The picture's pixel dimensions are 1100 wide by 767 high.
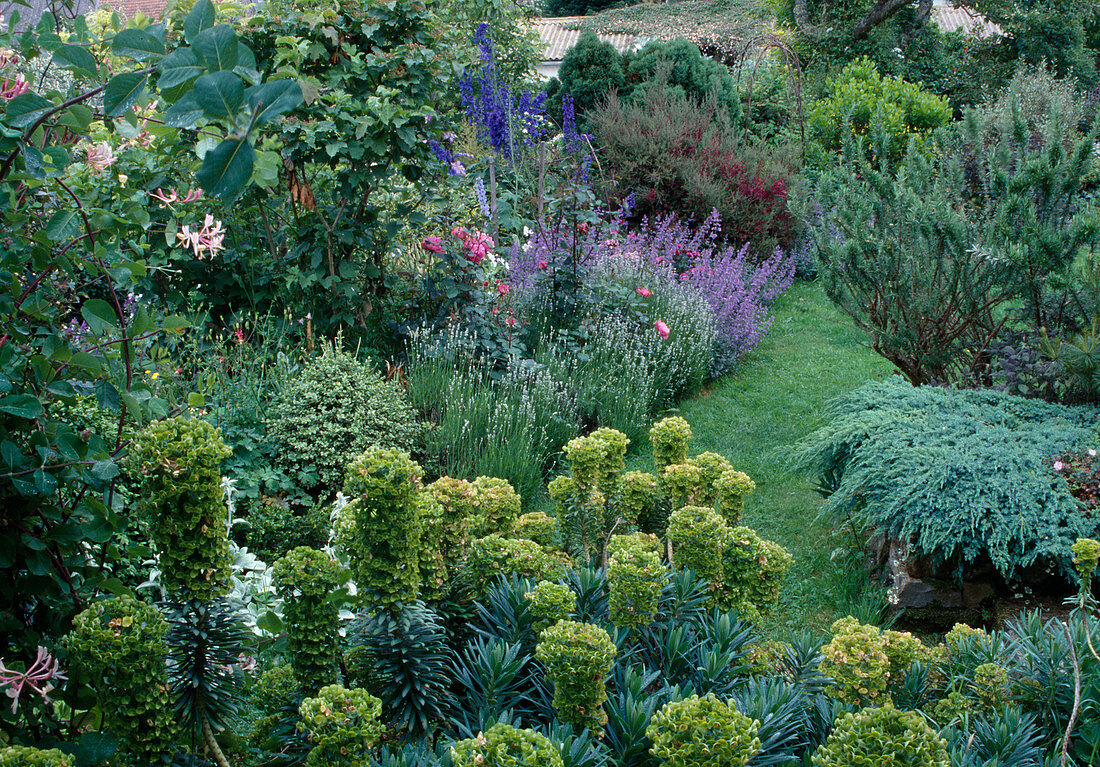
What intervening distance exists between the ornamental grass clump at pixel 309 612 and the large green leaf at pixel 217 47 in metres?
0.90

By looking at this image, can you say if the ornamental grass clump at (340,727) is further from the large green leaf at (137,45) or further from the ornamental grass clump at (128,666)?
the large green leaf at (137,45)

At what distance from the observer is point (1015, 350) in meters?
4.38

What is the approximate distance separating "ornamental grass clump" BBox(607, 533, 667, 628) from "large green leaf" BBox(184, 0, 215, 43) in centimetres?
138

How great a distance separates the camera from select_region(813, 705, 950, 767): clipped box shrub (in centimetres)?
125

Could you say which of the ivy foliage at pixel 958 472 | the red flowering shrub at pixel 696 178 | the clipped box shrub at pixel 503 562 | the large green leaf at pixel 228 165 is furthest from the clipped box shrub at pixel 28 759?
the red flowering shrub at pixel 696 178

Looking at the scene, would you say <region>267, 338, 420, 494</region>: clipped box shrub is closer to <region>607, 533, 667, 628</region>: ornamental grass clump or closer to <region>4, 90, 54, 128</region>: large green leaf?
<region>607, 533, 667, 628</region>: ornamental grass clump

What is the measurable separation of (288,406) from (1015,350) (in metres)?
4.08

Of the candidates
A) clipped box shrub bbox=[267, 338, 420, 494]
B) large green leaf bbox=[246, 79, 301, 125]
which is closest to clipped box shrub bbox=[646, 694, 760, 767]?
large green leaf bbox=[246, 79, 301, 125]

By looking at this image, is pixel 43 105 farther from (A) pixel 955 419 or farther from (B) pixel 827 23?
(B) pixel 827 23

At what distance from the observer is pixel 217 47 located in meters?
0.95

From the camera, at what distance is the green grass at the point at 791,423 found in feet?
12.4

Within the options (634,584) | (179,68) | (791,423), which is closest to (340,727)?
(634,584)

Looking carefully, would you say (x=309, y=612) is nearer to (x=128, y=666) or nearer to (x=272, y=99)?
(x=128, y=666)

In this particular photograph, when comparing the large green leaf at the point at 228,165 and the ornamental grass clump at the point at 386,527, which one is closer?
the large green leaf at the point at 228,165
